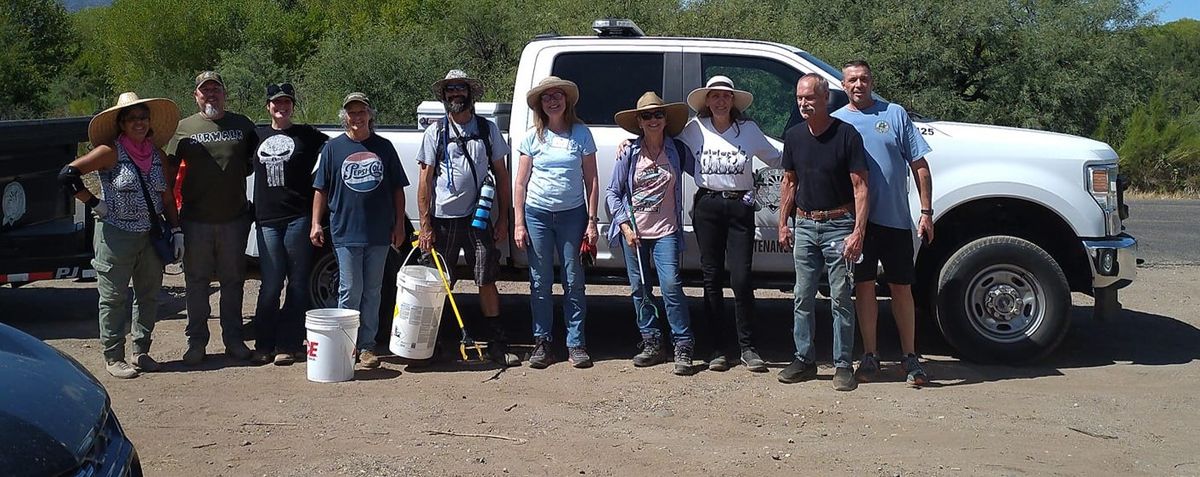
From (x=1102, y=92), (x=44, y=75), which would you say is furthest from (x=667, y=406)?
(x=44, y=75)

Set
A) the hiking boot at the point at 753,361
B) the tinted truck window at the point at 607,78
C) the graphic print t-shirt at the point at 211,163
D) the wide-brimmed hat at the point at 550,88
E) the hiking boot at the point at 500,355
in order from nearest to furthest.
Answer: the wide-brimmed hat at the point at 550,88, the graphic print t-shirt at the point at 211,163, the hiking boot at the point at 753,361, the hiking boot at the point at 500,355, the tinted truck window at the point at 607,78

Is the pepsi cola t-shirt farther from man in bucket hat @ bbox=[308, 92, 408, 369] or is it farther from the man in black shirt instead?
the man in black shirt

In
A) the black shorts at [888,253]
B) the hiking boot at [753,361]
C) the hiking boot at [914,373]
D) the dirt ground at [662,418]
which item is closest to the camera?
the dirt ground at [662,418]

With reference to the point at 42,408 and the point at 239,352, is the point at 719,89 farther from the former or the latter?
the point at 42,408

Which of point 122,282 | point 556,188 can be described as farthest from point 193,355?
point 556,188

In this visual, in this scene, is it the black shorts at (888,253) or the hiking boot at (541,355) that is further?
the hiking boot at (541,355)

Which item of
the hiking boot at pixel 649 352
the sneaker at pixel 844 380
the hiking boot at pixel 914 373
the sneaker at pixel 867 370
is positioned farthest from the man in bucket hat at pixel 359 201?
the hiking boot at pixel 914 373

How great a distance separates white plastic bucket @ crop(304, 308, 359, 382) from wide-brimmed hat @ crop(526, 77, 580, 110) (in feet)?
5.38

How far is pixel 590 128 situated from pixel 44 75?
37144 mm

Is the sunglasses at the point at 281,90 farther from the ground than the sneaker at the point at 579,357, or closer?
farther from the ground

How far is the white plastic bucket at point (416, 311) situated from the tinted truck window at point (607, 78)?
1467 mm

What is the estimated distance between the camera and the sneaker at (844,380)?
6.41 meters

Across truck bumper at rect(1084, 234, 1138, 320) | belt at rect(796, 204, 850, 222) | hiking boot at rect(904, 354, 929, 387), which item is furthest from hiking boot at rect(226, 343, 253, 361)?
truck bumper at rect(1084, 234, 1138, 320)

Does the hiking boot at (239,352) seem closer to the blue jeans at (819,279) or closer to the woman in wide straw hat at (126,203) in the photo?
the woman in wide straw hat at (126,203)
